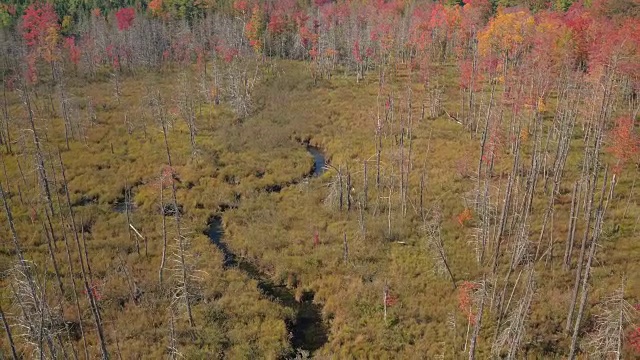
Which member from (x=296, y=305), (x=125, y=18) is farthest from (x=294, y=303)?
(x=125, y=18)

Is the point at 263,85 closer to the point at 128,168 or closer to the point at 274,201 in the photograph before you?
the point at 128,168

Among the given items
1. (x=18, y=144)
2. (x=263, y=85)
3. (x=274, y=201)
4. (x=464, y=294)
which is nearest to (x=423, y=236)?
(x=464, y=294)

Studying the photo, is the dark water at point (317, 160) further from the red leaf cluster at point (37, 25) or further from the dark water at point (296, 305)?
the red leaf cluster at point (37, 25)

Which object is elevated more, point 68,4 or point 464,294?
point 68,4

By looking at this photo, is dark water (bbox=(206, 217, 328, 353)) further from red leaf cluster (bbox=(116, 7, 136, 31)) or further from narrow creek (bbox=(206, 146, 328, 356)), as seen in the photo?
red leaf cluster (bbox=(116, 7, 136, 31))

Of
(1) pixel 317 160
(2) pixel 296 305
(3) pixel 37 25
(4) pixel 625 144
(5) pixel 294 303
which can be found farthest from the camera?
(3) pixel 37 25

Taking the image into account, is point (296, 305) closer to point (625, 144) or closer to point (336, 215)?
point (336, 215)

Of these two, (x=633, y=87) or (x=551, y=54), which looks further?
(x=551, y=54)
